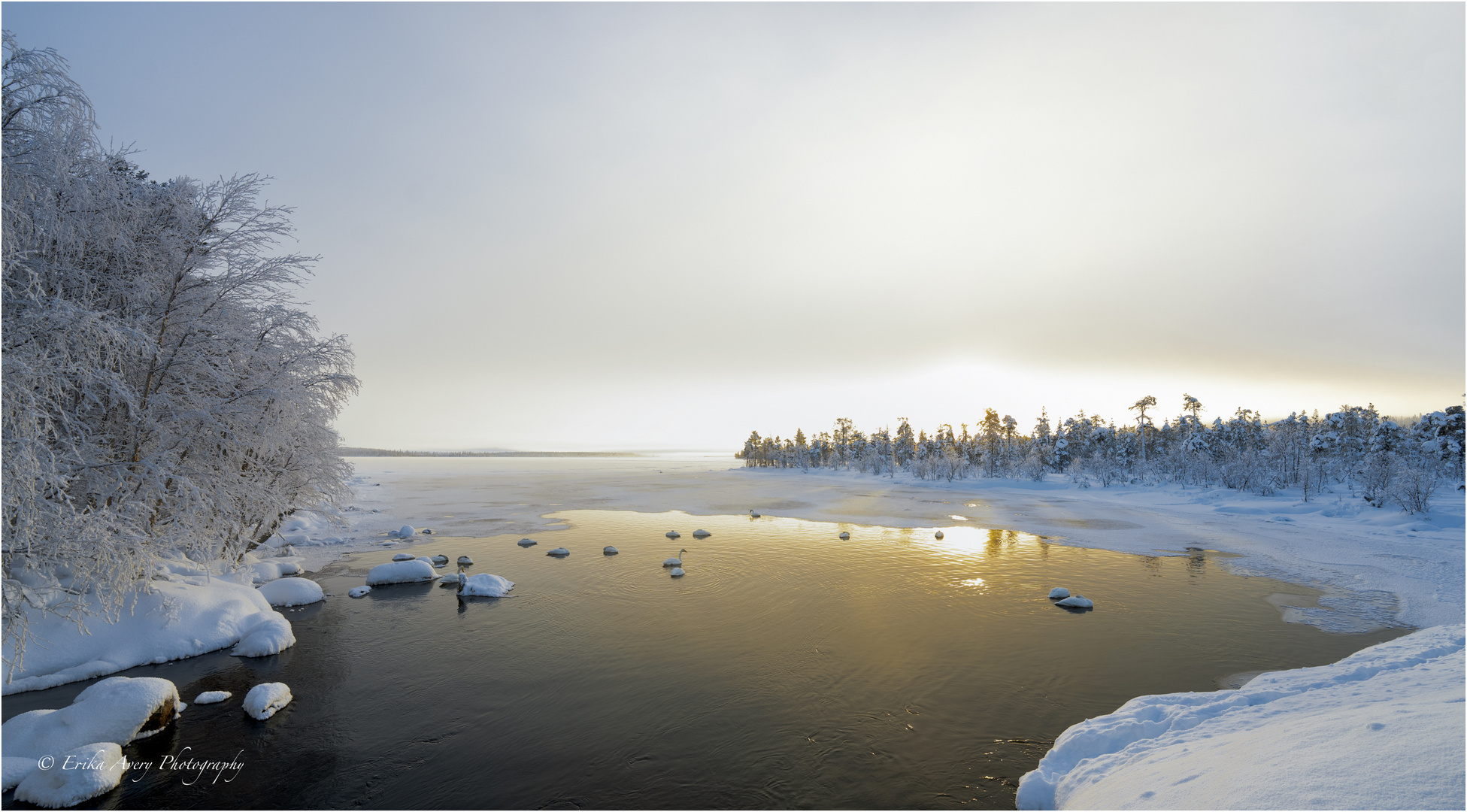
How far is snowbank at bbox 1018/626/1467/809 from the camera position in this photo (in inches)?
202

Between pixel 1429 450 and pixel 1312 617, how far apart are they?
60.4m

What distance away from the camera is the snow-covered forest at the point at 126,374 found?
29.8 feet

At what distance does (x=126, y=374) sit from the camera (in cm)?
1245

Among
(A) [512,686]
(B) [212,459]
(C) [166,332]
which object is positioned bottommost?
(A) [512,686]

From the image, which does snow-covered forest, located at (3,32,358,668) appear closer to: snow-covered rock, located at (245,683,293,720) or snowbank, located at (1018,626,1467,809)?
snow-covered rock, located at (245,683,293,720)

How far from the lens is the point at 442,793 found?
818 centimetres

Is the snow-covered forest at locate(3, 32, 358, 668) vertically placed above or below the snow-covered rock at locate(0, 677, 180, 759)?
above

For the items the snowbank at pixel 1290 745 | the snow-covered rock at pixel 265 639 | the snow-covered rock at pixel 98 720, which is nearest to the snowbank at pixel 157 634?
the snow-covered rock at pixel 265 639

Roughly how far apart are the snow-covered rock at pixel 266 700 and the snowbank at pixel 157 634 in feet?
11.1

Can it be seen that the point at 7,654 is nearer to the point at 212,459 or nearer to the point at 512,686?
the point at 212,459

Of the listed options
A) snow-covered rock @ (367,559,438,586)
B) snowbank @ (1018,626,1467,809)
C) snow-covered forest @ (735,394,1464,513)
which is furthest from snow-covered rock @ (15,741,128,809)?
snow-covered forest @ (735,394,1464,513)

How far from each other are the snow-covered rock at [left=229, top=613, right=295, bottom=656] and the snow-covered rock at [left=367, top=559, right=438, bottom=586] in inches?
218

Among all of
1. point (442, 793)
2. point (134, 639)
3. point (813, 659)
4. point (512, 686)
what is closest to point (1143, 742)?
point (813, 659)

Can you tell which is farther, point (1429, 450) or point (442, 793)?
point (1429, 450)
